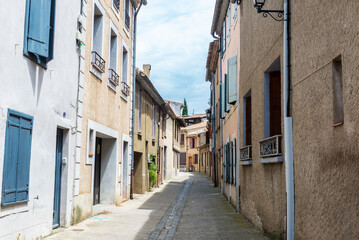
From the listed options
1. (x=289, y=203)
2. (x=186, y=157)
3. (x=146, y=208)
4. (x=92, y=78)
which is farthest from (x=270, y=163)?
(x=186, y=157)

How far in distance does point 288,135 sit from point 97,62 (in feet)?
19.1

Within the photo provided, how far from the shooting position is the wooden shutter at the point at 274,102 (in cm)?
766

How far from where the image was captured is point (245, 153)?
32.4 ft

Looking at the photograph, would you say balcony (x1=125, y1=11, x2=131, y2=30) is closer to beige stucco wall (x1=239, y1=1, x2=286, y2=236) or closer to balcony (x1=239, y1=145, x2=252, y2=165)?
A: beige stucco wall (x1=239, y1=1, x2=286, y2=236)

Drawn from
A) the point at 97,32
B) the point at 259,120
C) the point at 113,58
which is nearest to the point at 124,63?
the point at 113,58

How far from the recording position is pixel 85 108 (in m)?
9.20

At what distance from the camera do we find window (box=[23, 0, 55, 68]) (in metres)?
6.01

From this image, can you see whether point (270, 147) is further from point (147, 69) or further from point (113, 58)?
point (147, 69)

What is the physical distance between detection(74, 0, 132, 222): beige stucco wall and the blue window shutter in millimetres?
2508

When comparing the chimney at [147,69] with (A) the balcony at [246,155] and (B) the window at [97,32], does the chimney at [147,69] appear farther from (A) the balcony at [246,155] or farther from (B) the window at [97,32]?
(A) the balcony at [246,155]

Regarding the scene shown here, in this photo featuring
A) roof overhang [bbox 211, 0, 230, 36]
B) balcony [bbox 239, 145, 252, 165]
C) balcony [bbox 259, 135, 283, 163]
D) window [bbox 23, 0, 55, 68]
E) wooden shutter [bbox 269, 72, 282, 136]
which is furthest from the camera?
roof overhang [bbox 211, 0, 230, 36]

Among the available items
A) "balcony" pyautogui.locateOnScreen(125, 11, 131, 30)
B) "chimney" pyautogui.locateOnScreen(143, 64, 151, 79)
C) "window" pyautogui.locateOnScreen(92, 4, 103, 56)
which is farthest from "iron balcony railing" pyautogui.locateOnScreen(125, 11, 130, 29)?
"chimney" pyautogui.locateOnScreen(143, 64, 151, 79)

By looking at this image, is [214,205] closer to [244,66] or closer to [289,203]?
[244,66]

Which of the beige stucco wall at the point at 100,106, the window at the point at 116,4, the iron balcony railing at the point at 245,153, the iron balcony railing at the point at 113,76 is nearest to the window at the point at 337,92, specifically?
the iron balcony railing at the point at 245,153
